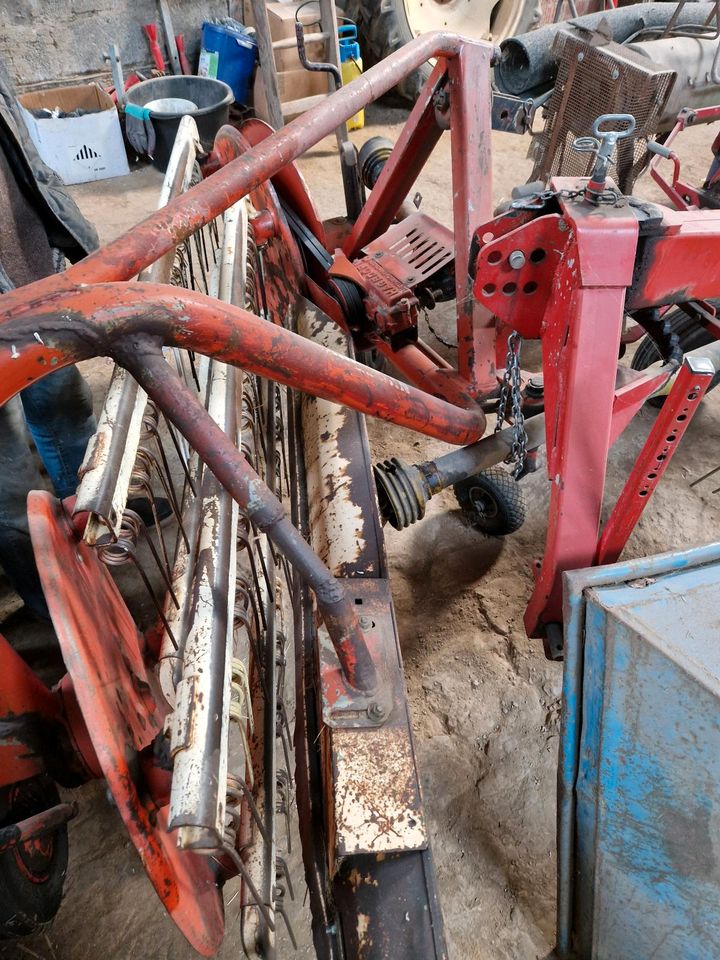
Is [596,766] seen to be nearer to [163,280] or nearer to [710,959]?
[710,959]

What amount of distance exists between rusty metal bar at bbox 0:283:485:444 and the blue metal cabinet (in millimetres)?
652

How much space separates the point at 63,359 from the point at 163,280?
68 cm

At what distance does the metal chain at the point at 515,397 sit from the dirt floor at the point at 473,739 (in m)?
0.31

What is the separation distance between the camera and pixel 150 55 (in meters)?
5.58

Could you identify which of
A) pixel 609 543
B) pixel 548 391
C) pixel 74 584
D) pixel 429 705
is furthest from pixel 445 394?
pixel 74 584

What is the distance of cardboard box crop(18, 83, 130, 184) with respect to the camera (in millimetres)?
4801

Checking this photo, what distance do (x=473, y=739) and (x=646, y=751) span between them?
0.88m

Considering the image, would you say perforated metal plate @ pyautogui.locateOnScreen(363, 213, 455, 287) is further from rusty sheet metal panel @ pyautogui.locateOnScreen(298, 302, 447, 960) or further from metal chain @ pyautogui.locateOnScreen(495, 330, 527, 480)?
rusty sheet metal panel @ pyautogui.locateOnScreen(298, 302, 447, 960)

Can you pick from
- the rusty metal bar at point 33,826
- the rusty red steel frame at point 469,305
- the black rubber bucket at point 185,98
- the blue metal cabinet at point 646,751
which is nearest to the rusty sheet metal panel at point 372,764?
the rusty red steel frame at point 469,305

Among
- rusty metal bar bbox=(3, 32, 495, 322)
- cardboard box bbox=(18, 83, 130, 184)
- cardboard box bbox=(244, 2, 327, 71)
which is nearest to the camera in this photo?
rusty metal bar bbox=(3, 32, 495, 322)

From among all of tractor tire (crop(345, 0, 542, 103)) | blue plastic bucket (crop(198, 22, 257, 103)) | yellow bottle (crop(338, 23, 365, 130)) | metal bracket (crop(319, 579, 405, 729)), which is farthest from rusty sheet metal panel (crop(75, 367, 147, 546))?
tractor tire (crop(345, 0, 542, 103))

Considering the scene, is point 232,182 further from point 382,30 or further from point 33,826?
point 382,30

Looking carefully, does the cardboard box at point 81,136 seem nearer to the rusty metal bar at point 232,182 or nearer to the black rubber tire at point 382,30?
the black rubber tire at point 382,30

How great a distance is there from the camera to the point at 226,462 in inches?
37.4
